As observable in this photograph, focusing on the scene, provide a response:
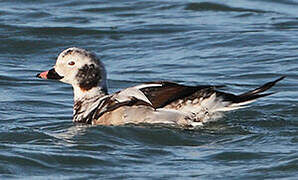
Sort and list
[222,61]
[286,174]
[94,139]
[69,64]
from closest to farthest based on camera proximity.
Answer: [286,174] → [94,139] → [69,64] → [222,61]

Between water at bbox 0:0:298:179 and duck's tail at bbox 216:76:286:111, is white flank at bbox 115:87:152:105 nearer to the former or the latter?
water at bbox 0:0:298:179

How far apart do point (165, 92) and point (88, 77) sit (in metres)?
1.31

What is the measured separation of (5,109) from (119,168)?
3.24 m

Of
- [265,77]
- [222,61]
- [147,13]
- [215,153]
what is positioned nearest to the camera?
[215,153]

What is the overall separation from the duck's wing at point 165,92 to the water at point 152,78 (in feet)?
0.89

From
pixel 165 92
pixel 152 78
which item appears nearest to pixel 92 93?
pixel 165 92

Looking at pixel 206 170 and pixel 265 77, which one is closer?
pixel 206 170

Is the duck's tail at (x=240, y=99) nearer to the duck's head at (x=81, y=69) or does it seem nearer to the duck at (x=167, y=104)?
the duck at (x=167, y=104)

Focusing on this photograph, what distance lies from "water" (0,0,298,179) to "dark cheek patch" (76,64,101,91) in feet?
1.45

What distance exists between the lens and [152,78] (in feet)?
41.2

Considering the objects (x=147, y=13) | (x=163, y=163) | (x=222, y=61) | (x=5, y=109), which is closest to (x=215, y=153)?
(x=163, y=163)

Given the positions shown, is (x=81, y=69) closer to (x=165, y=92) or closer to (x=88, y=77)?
(x=88, y=77)

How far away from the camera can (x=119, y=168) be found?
7.84 metres

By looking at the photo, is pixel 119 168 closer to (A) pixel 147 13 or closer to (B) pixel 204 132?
(B) pixel 204 132
